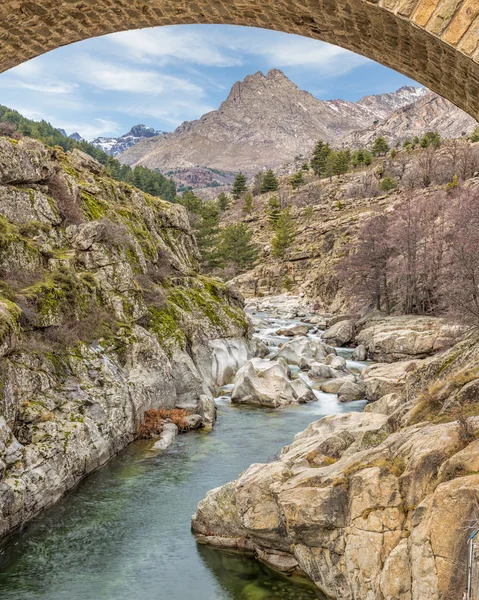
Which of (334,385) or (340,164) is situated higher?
(340,164)

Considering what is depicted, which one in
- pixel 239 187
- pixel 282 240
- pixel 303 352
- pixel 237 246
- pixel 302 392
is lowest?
pixel 302 392

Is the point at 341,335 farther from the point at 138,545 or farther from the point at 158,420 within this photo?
the point at 138,545

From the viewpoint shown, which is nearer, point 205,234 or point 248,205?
point 205,234

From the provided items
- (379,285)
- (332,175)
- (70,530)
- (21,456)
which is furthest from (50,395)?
(332,175)

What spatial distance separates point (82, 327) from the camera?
54.4ft

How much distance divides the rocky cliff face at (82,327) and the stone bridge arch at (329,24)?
352 inches

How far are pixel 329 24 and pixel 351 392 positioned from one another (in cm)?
1744

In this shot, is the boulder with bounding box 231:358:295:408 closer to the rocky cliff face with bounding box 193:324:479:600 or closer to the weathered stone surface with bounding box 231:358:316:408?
the weathered stone surface with bounding box 231:358:316:408

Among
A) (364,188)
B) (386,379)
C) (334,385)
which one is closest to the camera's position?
(386,379)

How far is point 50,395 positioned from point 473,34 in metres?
13.0

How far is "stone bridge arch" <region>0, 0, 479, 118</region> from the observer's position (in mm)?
3842

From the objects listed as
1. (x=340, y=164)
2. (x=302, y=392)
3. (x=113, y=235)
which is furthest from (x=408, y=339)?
(x=340, y=164)

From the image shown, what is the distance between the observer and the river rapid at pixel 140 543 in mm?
9078

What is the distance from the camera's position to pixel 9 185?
19625 mm
